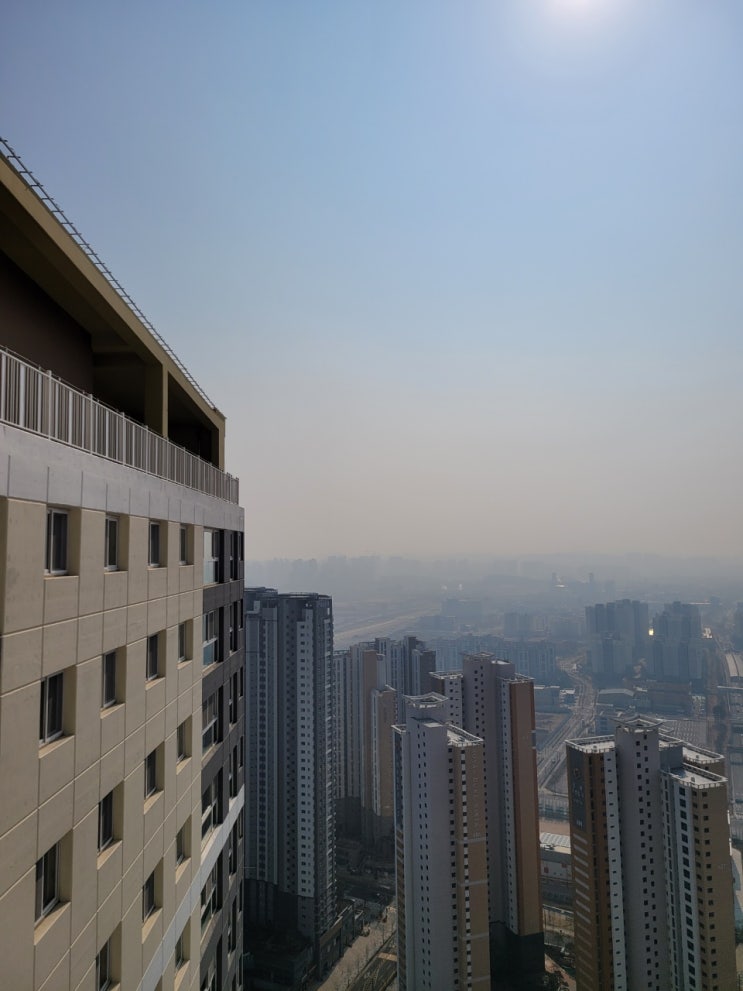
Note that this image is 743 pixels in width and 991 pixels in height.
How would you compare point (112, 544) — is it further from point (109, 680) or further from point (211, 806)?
point (211, 806)

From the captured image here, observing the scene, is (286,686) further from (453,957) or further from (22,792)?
(22,792)

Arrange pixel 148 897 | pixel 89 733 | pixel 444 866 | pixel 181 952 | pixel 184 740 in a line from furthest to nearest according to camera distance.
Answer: pixel 444 866, pixel 184 740, pixel 181 952, pixel 148 897, pixel 89 733

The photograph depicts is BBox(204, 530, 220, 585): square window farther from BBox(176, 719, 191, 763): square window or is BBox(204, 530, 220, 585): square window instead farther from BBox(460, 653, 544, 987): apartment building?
BBox(460, 653, 544, 987): apartment building

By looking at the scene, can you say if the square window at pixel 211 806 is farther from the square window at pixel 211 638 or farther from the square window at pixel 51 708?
the square window at pixel 51 708

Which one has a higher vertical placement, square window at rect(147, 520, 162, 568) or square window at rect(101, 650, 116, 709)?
square window at rect(147, 520, 162, 568)

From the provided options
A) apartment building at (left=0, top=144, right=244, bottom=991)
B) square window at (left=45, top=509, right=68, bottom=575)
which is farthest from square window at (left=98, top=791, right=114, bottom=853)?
square window at (left=45, top=509, right=68, bottom=575)

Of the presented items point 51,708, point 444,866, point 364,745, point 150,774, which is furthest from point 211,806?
point 364,745

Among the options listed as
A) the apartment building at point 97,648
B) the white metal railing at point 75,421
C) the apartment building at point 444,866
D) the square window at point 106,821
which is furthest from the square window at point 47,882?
the apartment building at point 444,866
